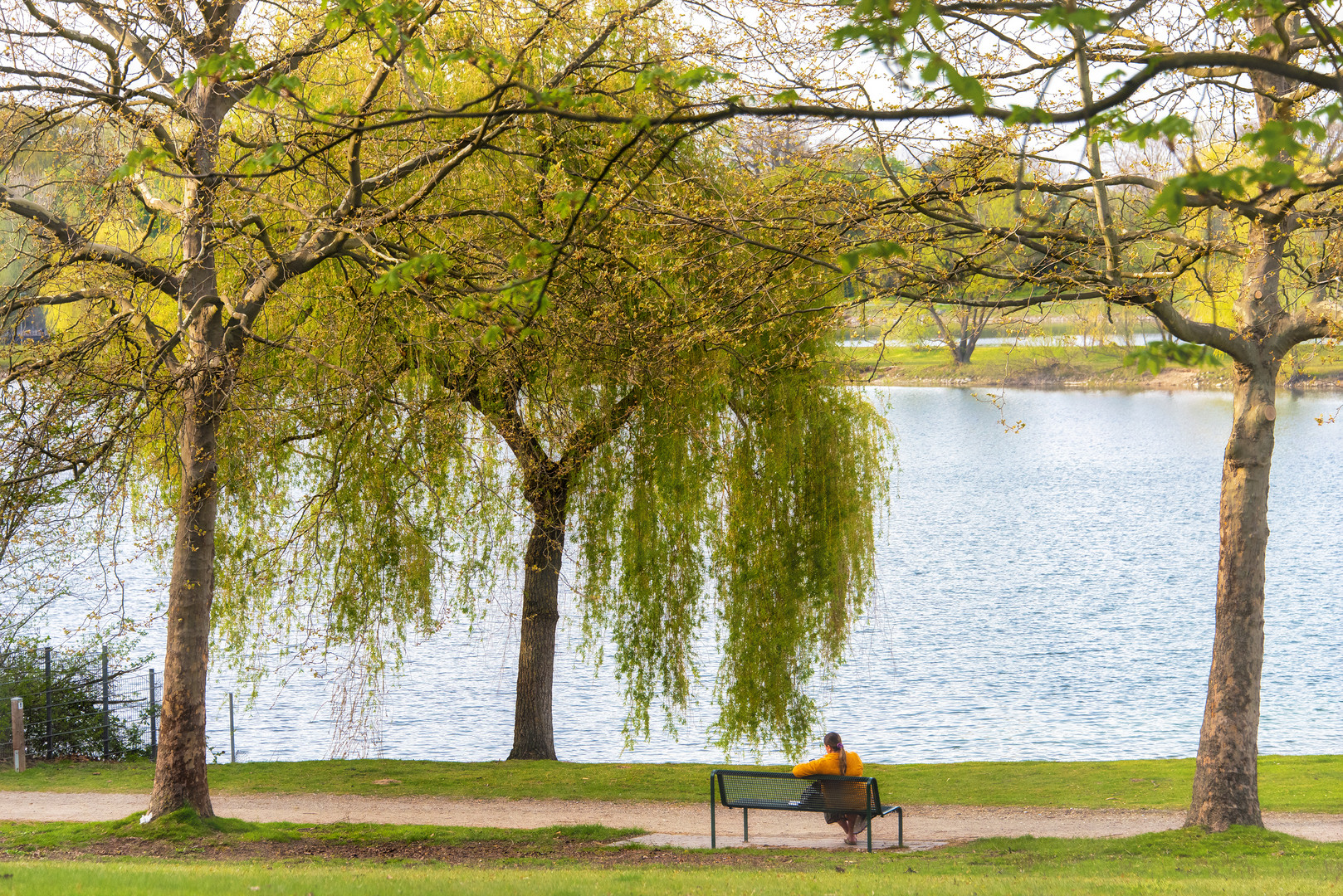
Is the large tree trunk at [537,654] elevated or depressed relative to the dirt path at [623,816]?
elevated

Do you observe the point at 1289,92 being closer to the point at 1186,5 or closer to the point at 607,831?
the point at 1186,5

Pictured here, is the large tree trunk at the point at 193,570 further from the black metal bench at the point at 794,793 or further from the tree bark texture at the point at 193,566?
the black metal bench at the point at 794,793

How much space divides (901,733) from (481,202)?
1259 cm

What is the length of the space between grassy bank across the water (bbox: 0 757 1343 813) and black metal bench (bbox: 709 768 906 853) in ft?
9.28

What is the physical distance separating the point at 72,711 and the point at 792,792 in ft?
38.1

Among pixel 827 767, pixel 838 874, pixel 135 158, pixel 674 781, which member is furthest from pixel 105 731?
pixel 135 158

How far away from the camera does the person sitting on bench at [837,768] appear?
1060 cm

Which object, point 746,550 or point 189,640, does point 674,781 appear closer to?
point 746,550

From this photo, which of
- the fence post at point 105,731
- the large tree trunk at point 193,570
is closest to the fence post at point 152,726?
the fence post at point 105,731

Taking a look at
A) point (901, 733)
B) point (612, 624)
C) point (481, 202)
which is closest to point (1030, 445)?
point (901, 733)

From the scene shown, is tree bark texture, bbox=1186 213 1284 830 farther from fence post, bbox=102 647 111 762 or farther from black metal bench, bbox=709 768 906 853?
fence post, bbox=102 647 111 762

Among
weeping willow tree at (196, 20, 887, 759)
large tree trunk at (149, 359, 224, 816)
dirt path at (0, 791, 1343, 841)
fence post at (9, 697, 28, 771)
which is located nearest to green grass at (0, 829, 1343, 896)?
dirt path at (0, 791, 1343, 841)

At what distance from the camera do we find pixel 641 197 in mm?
11203

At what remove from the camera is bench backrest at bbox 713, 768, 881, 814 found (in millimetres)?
10398
